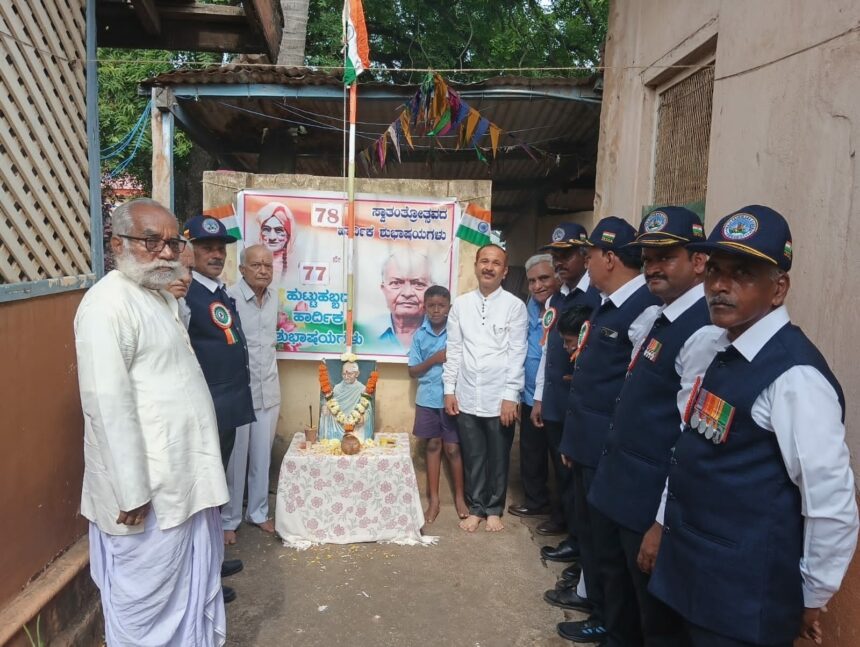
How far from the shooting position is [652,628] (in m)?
2.38

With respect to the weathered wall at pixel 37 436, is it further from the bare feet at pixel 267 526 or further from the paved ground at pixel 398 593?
the bare feet at pixel 267 526

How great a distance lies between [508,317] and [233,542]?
2398 mm

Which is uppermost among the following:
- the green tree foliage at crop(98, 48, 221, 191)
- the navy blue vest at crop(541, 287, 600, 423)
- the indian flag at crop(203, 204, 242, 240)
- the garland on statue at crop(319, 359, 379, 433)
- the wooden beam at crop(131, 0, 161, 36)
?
the green tree foliage at crop(98, 48, 221, 191)

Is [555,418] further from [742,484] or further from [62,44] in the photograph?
[62,44]

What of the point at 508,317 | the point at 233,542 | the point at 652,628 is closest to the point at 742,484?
the point at 652,628

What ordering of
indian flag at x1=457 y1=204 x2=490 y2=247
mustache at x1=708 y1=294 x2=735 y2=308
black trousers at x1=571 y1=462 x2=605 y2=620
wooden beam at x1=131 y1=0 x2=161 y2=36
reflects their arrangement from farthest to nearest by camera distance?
1. indian flag at x1=457 y1=204 x2=490 y2=247
2. wooden beam at x1=131 y1=0 x2=161 y2=36
3. black trousers at x1=571 y1=462 x2=605 y2=620
4. mustache at x1=708 y1=294 x2=735 y2=308

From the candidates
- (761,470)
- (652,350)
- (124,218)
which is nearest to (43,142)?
(124,218)

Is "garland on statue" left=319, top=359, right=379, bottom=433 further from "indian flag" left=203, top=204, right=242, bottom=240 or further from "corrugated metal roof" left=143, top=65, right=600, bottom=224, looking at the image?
"corrugated metal roof" left=143, top=65, right=600, bottom=224

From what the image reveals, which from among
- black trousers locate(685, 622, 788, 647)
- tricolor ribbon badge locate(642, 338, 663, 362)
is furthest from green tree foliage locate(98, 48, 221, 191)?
black trousers locate(685, 622, 788, 647)

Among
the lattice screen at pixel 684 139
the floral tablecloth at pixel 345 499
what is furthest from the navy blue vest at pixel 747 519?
the floral tablecloth at pixel 345 499

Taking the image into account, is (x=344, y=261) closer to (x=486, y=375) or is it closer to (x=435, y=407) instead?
(x=435, y=407)

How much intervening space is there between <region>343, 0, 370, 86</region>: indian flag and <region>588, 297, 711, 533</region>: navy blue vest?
9.87 feet

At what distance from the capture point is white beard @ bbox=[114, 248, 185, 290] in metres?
2.31

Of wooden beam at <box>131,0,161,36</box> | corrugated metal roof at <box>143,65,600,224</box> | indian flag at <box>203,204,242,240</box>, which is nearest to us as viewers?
wooden beam at <box>131,0,161,36</box>
